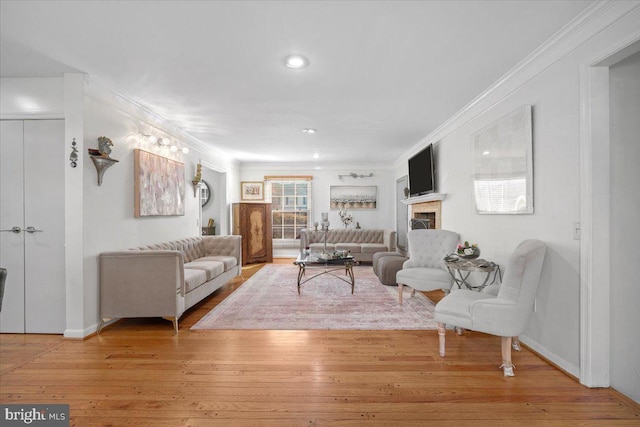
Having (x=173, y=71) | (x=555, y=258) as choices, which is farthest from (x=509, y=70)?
(x=173, y=71)

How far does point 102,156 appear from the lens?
10.2 feet

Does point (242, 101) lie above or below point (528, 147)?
above

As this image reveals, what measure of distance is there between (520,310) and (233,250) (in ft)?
14.2

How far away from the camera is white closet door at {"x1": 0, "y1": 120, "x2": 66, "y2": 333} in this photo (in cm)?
308

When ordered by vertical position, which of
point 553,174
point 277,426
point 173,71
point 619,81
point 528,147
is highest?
point 173,71

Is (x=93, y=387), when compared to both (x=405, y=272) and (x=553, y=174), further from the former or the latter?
(x=553, y=174)

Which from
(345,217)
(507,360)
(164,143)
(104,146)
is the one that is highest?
(164,143)

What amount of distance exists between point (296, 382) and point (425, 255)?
2.69m

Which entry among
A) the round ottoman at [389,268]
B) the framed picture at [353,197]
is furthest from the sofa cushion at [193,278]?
the framed picture at [353,197]

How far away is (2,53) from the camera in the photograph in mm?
2582

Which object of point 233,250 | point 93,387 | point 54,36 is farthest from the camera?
point 233,250

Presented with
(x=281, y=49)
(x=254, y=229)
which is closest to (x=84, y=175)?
(x=281, y=49)

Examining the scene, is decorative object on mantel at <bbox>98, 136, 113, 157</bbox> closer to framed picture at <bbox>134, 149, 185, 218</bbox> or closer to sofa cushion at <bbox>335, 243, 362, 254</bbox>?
framed picture at <bbox>134, 149, 185, 218</bbox>

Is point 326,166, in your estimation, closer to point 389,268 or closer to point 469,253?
point 389,268
